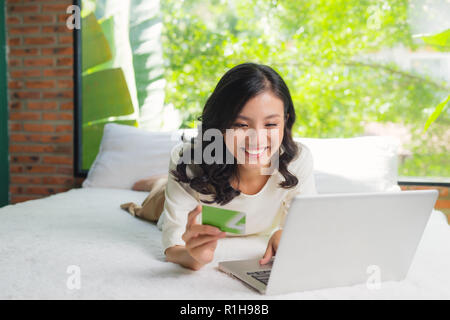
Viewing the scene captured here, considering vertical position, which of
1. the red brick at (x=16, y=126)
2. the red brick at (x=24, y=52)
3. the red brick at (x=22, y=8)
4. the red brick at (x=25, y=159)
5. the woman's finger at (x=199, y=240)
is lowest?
the red brick at (x=25, y=159)

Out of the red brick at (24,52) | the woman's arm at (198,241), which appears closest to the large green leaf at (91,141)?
the red brick at (24,52)

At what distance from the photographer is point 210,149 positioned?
152 cm

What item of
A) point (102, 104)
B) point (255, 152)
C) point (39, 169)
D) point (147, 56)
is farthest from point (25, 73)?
point (255, 152)

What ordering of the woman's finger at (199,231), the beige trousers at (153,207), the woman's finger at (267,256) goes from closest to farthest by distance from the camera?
1. the woman's finger at (199,231)
2. the woman's finger at (267,256)
3. the beige trousers at (153,207)

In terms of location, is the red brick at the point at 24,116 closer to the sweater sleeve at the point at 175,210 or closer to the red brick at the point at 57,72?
the red brick at the point at 57,72

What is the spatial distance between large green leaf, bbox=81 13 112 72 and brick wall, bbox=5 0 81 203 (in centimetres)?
12

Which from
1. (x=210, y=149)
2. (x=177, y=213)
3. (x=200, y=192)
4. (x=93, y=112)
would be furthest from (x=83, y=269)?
(x=93, y=112)

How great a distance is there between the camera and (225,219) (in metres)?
0.94

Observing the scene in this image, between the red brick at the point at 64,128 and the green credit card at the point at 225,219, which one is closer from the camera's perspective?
the green credit card at the point at 225,219

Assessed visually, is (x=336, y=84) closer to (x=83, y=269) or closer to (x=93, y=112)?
(x=93, y=112)

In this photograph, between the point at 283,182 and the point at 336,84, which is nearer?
the point at 283,182

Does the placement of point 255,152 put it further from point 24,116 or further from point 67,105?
point 24,116

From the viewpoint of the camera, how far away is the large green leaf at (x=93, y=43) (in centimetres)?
336
